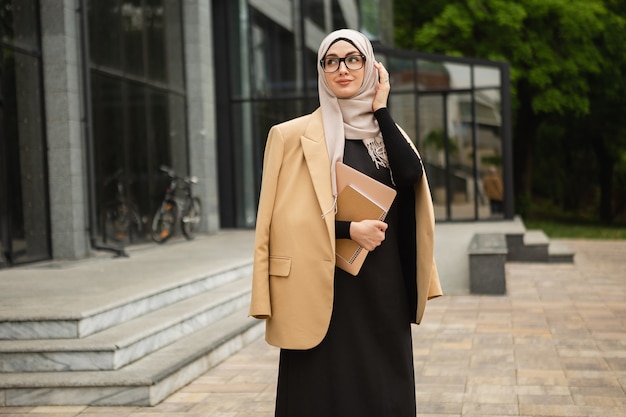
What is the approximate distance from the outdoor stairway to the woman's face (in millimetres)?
2832

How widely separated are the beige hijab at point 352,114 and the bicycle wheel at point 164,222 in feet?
38.0

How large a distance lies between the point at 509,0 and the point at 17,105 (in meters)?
17.3

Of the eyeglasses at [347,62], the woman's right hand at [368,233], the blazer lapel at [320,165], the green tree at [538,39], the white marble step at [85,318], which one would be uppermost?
the green tree at [538,39]

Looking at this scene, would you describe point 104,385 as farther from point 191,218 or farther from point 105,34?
point 191,218

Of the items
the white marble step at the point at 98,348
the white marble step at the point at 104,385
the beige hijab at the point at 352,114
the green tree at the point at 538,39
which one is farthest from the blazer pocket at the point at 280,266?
the green tree at the point at 538,39

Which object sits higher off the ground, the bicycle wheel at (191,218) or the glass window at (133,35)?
the glass window at (133,35)

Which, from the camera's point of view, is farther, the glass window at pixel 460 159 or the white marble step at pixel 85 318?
the glass window at pixel 460 159

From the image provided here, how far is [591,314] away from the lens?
30.0 ft

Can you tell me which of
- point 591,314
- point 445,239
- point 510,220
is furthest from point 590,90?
point 591,314

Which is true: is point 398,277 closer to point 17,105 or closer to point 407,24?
point 17,105

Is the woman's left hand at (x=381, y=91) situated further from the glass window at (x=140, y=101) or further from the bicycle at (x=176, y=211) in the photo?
the bicycle at (x=176, y=211)

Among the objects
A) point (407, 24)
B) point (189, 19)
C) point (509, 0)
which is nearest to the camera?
point (189, 19)

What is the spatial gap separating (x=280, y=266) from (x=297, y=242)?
119 mm

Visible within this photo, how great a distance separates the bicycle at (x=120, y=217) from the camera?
1335 cm
